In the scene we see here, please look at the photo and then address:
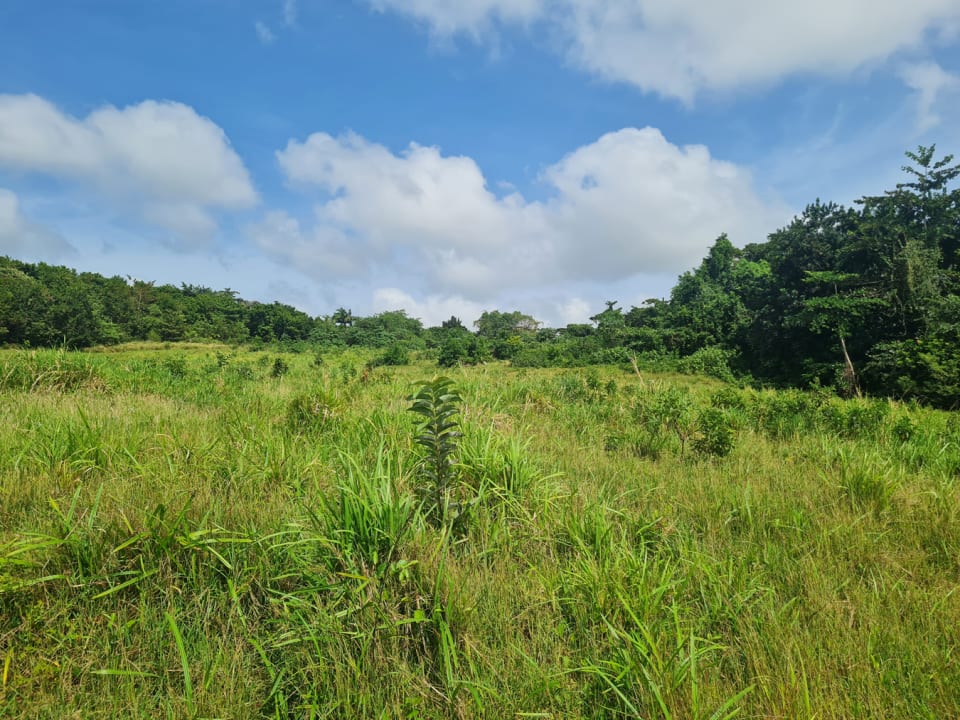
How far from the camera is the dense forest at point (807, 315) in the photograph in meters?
18.2

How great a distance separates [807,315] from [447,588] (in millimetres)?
25464

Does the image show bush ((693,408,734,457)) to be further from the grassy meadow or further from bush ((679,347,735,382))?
bush ((679,347,735,382))

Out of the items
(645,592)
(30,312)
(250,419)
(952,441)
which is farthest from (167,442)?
(30,312)

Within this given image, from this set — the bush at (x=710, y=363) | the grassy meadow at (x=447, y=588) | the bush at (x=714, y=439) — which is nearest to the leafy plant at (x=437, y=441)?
the grassy meadow at (x=447, y=588)

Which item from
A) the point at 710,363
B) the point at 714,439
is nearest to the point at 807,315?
the point at 710,363

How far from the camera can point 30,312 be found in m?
40.3

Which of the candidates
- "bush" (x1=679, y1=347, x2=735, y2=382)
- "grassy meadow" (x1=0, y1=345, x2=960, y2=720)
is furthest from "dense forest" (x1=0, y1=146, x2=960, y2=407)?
"grassy meadow" (x1=0, y1=345, x2=960, y2=720)

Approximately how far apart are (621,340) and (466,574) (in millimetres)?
33966

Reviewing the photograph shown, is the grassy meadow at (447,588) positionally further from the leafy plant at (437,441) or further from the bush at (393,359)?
the bush at (393,359)

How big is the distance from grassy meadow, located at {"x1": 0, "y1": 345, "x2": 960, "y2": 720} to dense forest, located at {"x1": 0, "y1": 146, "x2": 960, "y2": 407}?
267 inches

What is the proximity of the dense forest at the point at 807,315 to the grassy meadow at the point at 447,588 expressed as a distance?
6.78 meters

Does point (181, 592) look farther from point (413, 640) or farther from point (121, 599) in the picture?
point (413, 640)

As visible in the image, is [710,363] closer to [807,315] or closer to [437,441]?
[807,315]

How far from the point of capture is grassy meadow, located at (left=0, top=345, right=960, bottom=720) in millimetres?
1675
